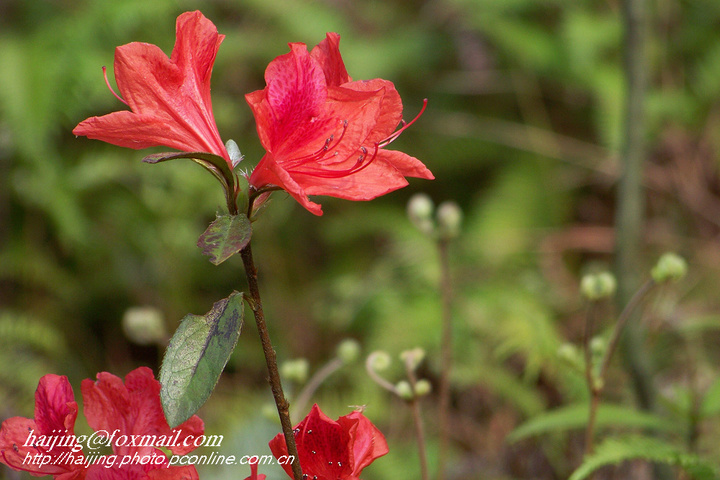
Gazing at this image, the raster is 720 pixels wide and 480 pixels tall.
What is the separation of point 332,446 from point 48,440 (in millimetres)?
248

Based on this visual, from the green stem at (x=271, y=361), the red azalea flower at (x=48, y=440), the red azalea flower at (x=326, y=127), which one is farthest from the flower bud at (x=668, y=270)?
the red azalea flower at (x=48, y=440)

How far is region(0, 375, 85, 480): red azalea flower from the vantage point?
21.9 inches

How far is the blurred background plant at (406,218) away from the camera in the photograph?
206 centimetres

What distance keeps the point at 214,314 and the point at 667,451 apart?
28.3 inches

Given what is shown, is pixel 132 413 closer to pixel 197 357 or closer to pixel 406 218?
pixel 197 357

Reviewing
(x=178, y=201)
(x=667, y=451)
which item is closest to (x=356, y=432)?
(x=667, y=451)

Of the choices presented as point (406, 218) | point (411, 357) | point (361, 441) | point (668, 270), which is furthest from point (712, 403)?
point (406, 218)

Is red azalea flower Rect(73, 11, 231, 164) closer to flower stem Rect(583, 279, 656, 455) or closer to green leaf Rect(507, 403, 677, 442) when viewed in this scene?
flower stem Rect(583, 279, 656, 455)

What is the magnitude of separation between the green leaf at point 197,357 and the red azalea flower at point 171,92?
16 cm

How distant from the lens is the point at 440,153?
9.53 feet

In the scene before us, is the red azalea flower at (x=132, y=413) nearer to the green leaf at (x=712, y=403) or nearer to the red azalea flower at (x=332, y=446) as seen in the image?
the red azalea flower at (x=332, y=446)

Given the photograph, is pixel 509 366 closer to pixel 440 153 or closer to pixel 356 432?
pixel 440 153

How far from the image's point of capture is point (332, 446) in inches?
23.2

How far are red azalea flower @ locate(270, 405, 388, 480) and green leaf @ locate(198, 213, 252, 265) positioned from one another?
6.9 inches
